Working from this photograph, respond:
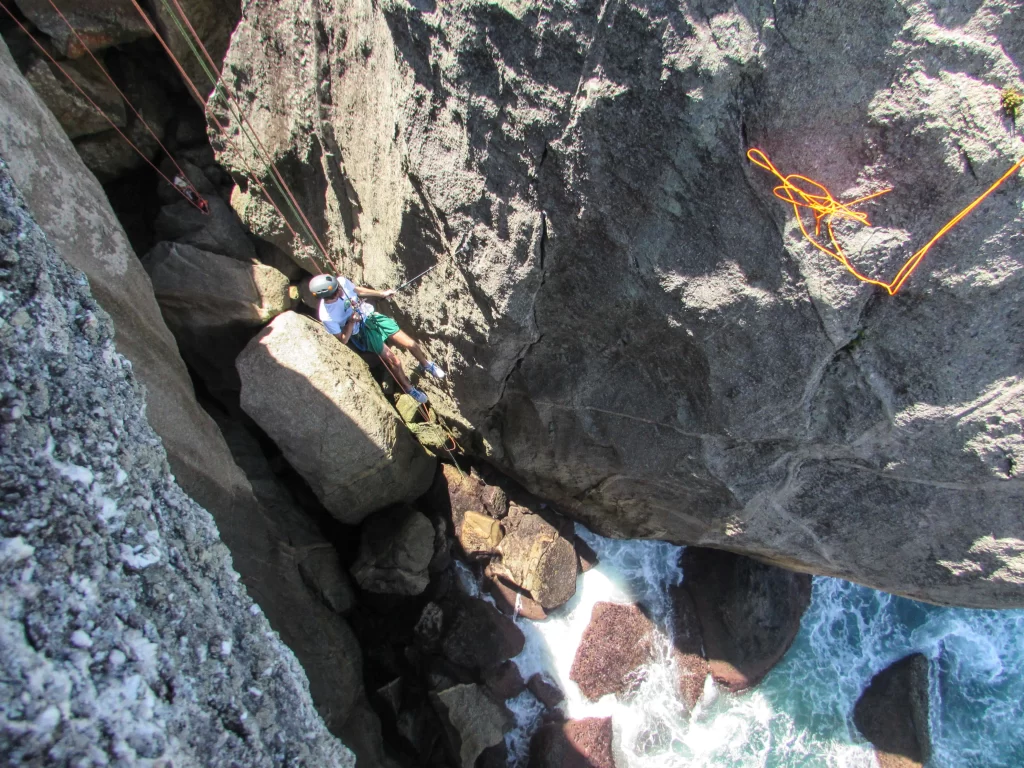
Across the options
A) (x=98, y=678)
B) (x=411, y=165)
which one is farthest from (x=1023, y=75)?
(x=98, y=678)

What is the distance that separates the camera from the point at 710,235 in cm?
364

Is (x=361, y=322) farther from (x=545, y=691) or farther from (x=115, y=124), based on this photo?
(x=545, y=691)

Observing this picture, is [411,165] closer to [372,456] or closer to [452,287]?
[452,287]

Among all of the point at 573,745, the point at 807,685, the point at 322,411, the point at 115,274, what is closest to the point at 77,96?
the point at 115,274

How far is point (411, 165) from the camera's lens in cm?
392

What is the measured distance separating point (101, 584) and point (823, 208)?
12.9ft

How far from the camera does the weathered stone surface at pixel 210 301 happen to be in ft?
18.4

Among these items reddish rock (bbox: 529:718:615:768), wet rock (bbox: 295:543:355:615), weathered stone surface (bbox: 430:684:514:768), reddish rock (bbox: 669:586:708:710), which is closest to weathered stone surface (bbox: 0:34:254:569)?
wet rock (bbox: 295:543:355:615)

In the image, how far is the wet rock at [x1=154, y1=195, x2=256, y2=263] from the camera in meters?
6.14

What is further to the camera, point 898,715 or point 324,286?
point 898,715

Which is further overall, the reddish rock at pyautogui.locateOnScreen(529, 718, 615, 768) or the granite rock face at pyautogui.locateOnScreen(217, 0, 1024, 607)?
the reddish rock at pyautogui.locateOnScreen(529, 718, 615, 768)

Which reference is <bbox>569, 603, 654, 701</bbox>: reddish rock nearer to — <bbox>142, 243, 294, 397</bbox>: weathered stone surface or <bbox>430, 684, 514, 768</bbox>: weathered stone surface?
<bbox>430, 684, 514, 768</bbox>: weathered stone surface

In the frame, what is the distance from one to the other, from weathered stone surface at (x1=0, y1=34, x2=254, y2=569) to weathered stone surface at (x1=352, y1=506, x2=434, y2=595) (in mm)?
1563

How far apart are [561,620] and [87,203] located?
6.37m
